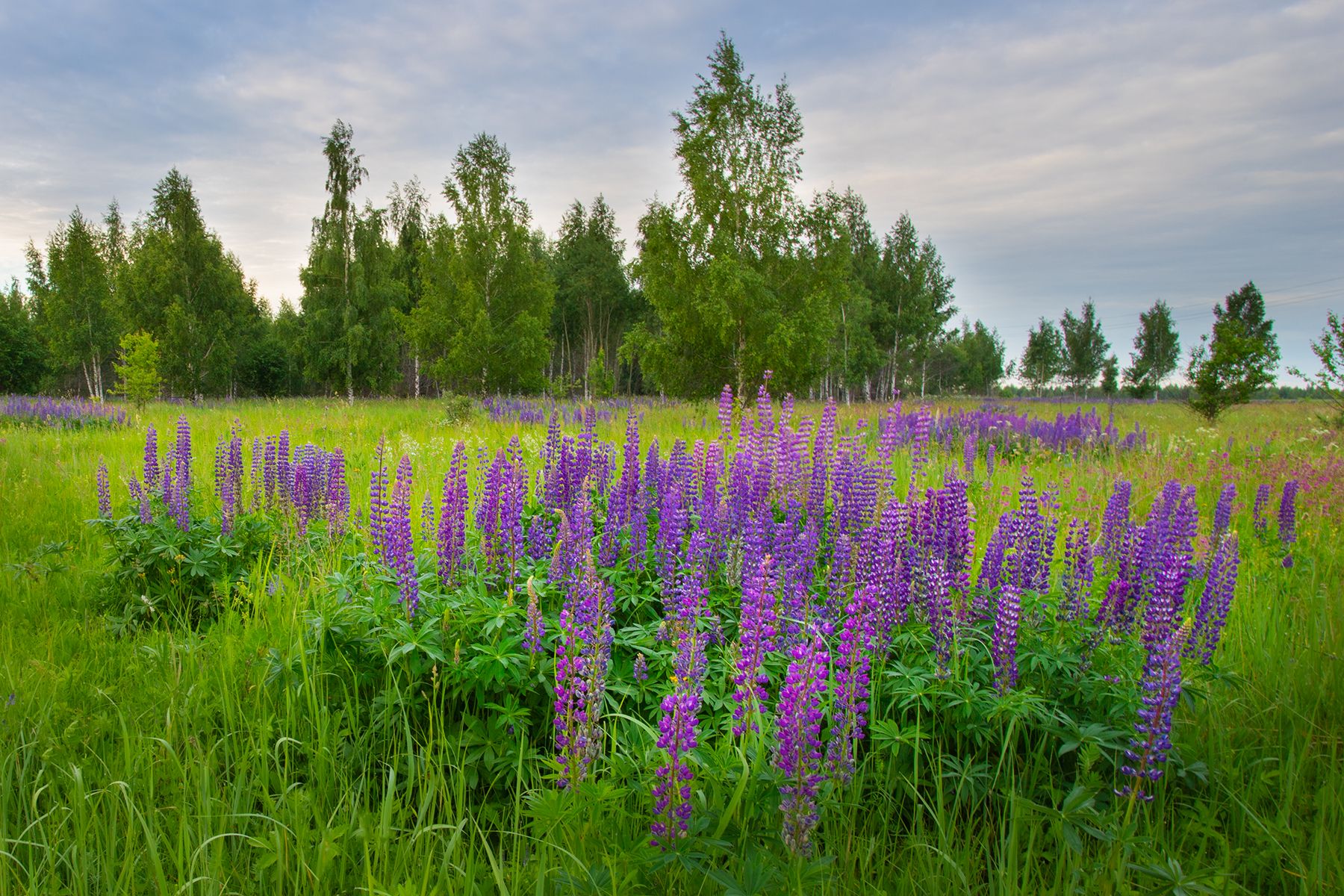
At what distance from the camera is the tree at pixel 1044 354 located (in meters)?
62.6

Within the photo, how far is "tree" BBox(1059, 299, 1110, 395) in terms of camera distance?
57344 mm

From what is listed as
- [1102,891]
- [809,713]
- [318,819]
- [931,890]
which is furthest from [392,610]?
[1102,891]

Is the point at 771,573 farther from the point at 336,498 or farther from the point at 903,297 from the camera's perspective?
the point at 903,297

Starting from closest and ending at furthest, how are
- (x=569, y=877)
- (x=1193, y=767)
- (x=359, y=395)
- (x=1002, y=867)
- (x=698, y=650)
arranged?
(x=569, y=877)
(x=1002, y=867)
(x=698, y=650)
(x=1193, y=767)
(x=359, y=395)

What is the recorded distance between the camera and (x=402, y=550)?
9.02 feet

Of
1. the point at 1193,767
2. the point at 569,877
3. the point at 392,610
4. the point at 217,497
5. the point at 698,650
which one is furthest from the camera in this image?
the point at 217,497

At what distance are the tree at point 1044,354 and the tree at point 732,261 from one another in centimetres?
5224

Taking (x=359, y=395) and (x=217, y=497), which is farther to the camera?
(x=359, y=395)

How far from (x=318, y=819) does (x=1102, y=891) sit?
2.23 m

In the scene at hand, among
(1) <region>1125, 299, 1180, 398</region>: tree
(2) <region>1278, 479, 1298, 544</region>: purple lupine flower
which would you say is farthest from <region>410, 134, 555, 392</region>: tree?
(1) <region>1125, 299, 1180, 398</region>: tree

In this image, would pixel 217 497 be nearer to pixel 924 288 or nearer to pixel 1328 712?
pixel 1328 712

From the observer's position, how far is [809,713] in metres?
1.82

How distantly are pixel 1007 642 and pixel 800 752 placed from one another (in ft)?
3.20

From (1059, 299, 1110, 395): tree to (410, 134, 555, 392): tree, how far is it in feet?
162
